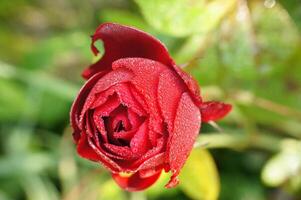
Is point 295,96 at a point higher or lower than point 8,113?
lower

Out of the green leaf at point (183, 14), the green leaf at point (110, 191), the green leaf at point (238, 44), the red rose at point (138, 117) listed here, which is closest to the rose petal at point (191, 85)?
the red rose at point (138, 117)

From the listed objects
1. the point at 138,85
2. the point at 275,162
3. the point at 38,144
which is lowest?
the point at 275,162

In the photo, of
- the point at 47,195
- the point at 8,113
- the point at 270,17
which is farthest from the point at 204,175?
the point at 8,113

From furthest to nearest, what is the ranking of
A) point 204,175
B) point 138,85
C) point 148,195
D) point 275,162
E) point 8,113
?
1. point 8,113
2. point 148,195
3. point 275,162
4. point 204,175
5. point 138,85

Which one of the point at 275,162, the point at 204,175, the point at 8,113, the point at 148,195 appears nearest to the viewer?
the point at 204,175

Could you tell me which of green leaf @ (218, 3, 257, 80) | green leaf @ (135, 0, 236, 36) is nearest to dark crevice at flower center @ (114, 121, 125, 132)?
green leaf @ (135, 0, 236, 36)

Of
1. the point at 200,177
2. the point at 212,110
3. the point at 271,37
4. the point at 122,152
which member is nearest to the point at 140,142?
the point at 122,152

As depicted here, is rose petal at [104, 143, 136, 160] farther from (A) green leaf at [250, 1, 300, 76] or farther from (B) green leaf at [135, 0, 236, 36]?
(A) green leaf at [250, 1, 300, 76]

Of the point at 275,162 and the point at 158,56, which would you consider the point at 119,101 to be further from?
the point at 275,162
